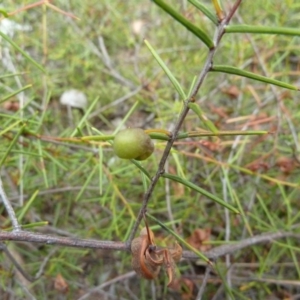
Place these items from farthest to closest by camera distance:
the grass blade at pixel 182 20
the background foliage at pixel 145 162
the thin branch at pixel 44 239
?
the background foliage at pixel 145 162, the thin branch at pixel 44 239, the grass blade at pixel 182 20

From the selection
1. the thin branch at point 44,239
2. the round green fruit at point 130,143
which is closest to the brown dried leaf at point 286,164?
the thin branch at point 44,239

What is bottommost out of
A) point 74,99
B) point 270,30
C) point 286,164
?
point 270,30

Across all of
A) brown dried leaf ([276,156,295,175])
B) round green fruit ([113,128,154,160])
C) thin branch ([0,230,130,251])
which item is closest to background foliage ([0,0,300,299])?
brown dried leaf ([276,156,295,175])

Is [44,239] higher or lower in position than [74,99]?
lower

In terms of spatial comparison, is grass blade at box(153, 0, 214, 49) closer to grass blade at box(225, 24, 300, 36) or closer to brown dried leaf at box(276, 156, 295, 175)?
grass blade at box(225, 24, 300, 36)

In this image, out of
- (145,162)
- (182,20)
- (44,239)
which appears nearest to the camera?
(182,20)

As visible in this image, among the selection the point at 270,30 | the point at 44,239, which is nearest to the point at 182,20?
the point at 270,30

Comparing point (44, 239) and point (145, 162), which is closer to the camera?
point (44, 239)

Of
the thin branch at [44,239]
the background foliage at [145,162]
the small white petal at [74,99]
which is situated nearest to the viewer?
the thin branch at [44,239]

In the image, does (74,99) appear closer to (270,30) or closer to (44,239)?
(44,239)

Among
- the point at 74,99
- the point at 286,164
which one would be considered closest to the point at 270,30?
the point at 286,164

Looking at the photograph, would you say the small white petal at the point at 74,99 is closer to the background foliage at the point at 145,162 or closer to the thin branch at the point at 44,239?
the background foliage at the point at 145,162

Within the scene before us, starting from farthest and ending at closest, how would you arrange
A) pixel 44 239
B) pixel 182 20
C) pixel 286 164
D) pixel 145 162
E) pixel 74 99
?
pixel 74 99, pixel 145 162, pixel 286 164, pixel 44 239, pixel 182 20
